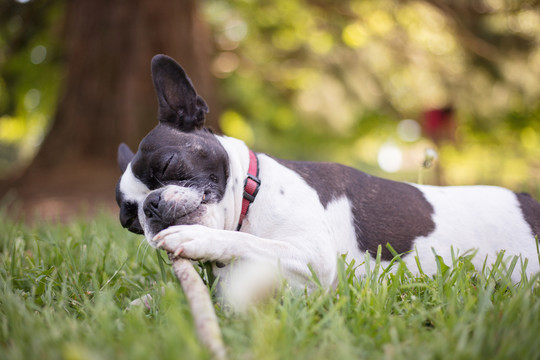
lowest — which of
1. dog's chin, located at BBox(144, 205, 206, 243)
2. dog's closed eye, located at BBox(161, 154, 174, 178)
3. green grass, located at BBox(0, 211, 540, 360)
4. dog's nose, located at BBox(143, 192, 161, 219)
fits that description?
green grass, located at BBox(0, 211, 540, 360)

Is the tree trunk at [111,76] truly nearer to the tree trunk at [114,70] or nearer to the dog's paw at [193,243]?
the tree trunk at [114,70]

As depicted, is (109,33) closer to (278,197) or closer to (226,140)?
(226,140)

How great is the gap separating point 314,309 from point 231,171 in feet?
3.45

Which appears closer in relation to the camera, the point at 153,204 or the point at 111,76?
the point at 153,204

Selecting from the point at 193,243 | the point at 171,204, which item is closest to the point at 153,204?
the point at 171,204

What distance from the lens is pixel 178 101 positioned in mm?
2826

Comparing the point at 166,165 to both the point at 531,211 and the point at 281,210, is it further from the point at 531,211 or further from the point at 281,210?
the point at 531,211

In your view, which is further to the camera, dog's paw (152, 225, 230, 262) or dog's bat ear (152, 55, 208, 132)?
dog's bat ear (152, 55, 208, 132)

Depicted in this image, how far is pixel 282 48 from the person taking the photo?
12188 mm

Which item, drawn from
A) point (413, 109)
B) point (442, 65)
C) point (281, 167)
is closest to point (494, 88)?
point (442, 65)

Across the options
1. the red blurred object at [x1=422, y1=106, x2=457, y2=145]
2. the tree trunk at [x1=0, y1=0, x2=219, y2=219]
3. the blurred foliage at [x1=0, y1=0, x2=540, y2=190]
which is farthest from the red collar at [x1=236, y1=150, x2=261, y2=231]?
the red blurred object at [x1=422, y1=106, x2=457, y2=145]

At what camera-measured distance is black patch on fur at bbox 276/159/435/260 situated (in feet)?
8.90

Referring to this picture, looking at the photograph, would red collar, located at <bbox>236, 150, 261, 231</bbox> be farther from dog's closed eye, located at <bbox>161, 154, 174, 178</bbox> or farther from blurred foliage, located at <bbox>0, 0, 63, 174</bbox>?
blurred foliage, located at <bbox>0, 0, 63, 174</bbox>

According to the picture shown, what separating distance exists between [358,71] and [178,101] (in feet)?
28.6
